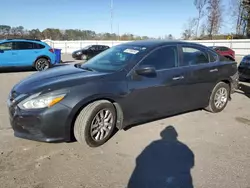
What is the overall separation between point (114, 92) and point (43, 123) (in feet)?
3.63

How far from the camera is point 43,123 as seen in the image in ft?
10.4

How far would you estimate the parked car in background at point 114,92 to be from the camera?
127 inches

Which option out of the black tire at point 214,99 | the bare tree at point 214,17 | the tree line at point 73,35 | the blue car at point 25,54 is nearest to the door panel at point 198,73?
the black tire at point 214,99

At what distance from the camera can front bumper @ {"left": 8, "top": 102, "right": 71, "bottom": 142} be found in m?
3.17

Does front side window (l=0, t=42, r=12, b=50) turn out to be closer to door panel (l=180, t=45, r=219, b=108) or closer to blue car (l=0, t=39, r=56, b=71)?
blue car (l=0, t=39, r=56, b=71)

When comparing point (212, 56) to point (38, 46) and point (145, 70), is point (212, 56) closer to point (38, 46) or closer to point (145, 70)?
point (145, 70)

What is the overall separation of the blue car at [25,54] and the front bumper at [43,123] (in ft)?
27.9

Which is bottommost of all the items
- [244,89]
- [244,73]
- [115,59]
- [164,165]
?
[164,165]

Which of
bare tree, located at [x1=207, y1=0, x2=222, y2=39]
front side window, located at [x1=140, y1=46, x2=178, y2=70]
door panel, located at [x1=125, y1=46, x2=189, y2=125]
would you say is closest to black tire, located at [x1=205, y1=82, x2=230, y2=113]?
door panel, located at [x1=125, y1=46, x2=189, y2=125]

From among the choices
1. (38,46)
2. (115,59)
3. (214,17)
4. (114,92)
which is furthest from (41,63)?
(214,17)

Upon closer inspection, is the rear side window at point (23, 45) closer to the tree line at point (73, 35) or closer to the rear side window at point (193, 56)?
the rear side window at point (193, 56)

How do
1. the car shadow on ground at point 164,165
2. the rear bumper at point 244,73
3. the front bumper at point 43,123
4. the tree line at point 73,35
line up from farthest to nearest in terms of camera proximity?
the tree line at point 73,35 → the rear bumper at point 244,73 → the front bumper at point 43,123 → the car shadow on ground at point 164,165

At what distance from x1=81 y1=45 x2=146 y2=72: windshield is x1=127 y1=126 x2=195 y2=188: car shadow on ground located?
1.40 meters

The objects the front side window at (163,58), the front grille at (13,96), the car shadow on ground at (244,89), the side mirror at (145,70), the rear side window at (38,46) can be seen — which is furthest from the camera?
the rear side window at (38,46)
